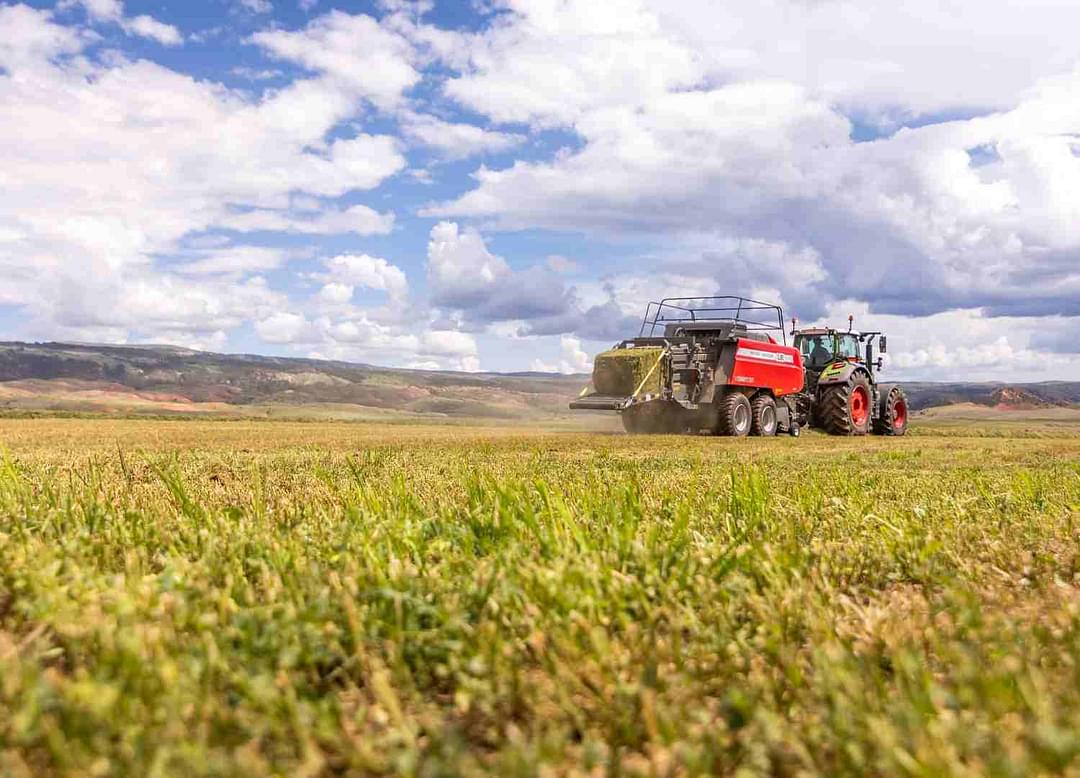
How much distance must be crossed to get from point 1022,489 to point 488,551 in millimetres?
4196

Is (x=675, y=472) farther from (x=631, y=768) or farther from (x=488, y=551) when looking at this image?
(x=631, y=768)

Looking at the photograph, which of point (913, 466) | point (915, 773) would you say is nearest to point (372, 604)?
point (915, 773)

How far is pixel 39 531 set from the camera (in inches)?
153

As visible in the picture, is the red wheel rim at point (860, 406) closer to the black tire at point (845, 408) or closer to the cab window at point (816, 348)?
the black tire at point (845, 408)

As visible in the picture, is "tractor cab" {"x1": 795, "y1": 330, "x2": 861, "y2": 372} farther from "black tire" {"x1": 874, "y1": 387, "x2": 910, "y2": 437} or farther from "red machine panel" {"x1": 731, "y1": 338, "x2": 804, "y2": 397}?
"red machine panel" {"x1": 731, "y1": 338, "x2": 804, "y2": 397}

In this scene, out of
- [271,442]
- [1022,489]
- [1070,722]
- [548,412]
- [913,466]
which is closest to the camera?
[1070,722]

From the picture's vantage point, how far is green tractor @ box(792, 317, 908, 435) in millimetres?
21750

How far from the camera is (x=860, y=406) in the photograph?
22781mm

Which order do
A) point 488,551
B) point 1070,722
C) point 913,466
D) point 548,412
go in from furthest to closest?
point 548,412 < point 913,466 < point 488,551 < point 1070,722

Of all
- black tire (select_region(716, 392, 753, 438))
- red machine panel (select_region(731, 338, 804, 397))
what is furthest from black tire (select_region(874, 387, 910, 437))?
black tire (select_region(716, 392, 753, 438))

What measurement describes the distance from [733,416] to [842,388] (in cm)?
455

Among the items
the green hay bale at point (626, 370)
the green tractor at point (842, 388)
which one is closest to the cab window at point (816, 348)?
the green tractor at point (842, 388)

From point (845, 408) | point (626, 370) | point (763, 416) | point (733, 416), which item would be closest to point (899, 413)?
point (845, 408)

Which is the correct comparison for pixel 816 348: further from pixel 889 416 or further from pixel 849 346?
pixel 889 416
